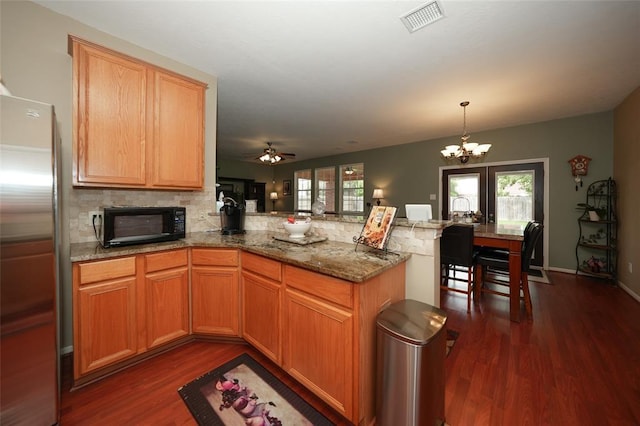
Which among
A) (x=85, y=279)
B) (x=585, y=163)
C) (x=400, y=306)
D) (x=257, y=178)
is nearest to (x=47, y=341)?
(x=85, y=279)

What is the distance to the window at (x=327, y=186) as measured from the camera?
7797 mm

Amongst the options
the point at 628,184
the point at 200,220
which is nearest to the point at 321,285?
the point at 200,220

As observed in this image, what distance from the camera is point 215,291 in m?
2.02

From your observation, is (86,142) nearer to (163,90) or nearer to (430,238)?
(163,90)

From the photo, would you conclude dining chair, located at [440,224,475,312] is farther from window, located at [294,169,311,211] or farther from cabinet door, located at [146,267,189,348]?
window, located at [294,169,311,211]

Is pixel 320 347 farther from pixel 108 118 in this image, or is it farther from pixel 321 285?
pixel 108 118

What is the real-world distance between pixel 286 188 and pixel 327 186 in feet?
6.09

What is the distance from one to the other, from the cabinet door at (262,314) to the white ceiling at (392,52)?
2.07m

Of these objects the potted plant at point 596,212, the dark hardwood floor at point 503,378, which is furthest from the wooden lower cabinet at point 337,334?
the potted plant at point 596,212

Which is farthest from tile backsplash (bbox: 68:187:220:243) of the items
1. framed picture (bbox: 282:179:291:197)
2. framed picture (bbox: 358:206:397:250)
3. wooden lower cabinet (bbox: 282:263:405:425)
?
framed picture (bbox: 282:179:291:197)

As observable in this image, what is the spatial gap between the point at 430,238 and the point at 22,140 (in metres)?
2.23

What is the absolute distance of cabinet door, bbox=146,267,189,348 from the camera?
183 cm

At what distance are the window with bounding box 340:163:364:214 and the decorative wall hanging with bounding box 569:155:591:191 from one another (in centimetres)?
430

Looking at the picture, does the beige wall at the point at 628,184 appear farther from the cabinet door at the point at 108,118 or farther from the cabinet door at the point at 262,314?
the cabinet door at the point at 108,118
